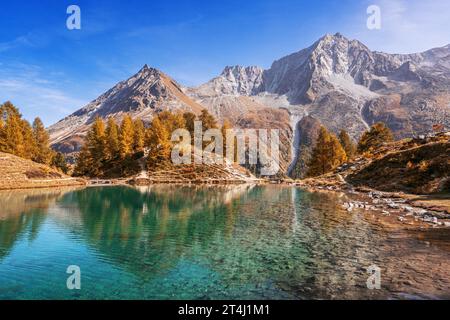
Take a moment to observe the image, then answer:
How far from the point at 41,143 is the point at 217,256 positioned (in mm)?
108789

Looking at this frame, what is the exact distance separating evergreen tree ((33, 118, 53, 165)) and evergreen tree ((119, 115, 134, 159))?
24709mm

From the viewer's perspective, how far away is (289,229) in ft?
111

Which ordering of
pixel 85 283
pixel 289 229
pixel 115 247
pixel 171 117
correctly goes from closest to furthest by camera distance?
pixel 85 283, pixel 115 247, pixel 289 229, pixel 171 117

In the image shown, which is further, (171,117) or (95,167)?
(171,117)

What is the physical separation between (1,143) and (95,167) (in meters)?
29.4

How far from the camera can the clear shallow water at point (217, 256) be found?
17.2 m

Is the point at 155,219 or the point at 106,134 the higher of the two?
the point at 106,134

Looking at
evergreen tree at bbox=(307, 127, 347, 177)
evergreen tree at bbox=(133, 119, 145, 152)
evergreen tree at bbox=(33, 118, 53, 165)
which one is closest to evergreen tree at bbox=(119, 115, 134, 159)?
evergreen tree at bbox=(133, 119, 145, 152)

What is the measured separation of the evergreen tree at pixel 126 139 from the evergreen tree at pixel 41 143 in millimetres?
24709

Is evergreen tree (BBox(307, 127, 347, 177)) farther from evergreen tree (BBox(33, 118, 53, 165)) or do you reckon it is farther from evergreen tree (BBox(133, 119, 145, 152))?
evergreen tree (BBox(33, 118, 53, 165))

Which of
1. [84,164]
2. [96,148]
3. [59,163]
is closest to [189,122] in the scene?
[96,148]

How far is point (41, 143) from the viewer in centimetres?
11112
